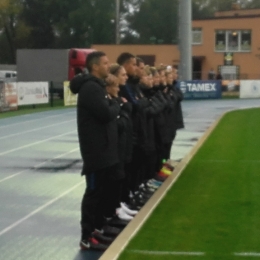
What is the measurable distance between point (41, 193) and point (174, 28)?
76.2 metres

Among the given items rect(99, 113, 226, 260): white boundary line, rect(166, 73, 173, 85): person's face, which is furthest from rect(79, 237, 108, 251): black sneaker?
rect(166, 73, 173, 85): person's face

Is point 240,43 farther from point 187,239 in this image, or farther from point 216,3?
point 187,239

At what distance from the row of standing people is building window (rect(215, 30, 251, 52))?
55387mm

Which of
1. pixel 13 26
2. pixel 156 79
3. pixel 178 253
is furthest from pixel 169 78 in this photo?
pixel 13 26

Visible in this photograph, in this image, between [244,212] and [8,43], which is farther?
[8,43]

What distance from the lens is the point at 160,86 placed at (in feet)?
41.7

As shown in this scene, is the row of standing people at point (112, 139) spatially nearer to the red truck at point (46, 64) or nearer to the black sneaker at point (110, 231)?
the black sneaker at point (110, 231)

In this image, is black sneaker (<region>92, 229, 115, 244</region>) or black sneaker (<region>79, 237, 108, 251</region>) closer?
black sneaker (<region>79, 237, 108, 251</region>)

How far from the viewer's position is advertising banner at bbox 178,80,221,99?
4700 cm

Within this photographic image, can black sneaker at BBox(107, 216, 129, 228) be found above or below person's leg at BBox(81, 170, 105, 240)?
below

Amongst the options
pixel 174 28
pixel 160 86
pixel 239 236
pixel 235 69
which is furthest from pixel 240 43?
pixel 239 236

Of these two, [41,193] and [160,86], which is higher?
[160,86]

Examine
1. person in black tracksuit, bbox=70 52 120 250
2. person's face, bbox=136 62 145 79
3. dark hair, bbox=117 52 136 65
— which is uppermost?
dark hair, bbox=117 52 136 65

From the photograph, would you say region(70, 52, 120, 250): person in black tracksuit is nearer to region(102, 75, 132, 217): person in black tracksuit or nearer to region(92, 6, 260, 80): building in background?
region(102, 75, 132, 217): person in black tracksuit
